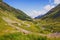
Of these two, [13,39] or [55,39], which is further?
[55,39]

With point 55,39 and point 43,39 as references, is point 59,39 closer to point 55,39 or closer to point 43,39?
point 55,39

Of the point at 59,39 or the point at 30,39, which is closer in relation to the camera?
the point at 30,39

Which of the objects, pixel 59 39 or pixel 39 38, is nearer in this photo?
pixel 39 38

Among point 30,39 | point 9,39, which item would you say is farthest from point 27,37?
point 9,39

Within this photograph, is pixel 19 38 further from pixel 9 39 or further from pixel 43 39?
pixel 43 39

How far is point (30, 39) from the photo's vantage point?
54.9 metres

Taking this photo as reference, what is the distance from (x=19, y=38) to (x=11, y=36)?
225 centimetres

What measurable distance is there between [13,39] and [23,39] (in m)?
2.92

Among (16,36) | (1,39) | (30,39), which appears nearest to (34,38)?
(30,39)

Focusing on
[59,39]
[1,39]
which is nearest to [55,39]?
[59,39]

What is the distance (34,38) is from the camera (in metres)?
54.9

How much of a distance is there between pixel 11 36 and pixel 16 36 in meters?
1.36

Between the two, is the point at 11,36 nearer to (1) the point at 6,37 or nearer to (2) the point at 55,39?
(1) the point at 6,37

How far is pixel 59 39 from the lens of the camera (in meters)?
61.8
